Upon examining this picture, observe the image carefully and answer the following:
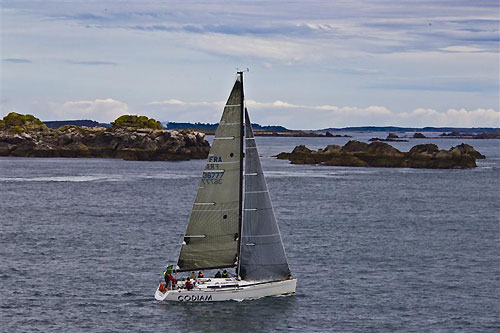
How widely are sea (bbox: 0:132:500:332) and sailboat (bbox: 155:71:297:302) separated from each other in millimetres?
1054

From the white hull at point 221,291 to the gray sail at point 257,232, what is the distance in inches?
23.2

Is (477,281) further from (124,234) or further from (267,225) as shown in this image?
(124,234)

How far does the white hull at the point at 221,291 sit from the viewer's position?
40.0m

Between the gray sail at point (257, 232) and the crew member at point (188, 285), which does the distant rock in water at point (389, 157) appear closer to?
the gray sail at point (257, 232)

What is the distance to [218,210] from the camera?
4100 cm

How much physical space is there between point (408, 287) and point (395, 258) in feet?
31.3

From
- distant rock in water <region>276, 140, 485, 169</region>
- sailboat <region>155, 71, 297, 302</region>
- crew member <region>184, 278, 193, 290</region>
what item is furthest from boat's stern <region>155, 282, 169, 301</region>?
distant rock in water <region>276, 140, 485, 169</region>

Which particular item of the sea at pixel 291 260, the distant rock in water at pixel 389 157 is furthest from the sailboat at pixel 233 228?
the distant rock in water at pixel 389 157

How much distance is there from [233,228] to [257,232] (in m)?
1.26

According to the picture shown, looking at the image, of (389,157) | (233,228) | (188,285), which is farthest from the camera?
(389,157)

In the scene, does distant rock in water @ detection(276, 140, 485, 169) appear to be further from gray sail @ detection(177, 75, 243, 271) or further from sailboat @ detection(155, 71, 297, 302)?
gray sail @ detection(177, 75, 243, 271)

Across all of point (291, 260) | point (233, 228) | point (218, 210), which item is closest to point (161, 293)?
point (233, 228)

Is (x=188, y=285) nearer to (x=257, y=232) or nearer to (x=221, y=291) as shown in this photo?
(x=221, y=291)

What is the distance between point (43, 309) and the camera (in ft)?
135
